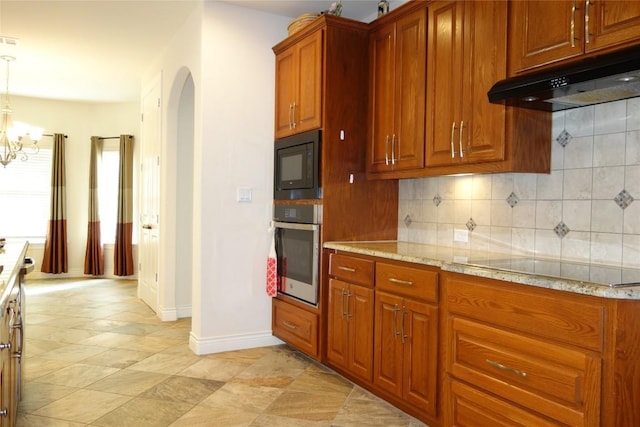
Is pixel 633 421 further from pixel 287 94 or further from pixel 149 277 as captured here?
pixel 149 277

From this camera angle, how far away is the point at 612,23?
5.88 ft

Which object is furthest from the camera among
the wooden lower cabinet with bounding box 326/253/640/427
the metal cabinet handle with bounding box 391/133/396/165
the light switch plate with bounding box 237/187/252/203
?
the light switch plate with bounding box 237/187/252/203

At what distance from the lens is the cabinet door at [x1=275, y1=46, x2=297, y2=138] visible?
349 centimetres

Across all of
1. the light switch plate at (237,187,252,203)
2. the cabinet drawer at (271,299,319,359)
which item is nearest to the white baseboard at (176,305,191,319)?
the cabinet drawer at (271,299,319,359)

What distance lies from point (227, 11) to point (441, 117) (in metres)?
1.96

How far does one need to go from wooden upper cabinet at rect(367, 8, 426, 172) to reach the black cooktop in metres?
0.88

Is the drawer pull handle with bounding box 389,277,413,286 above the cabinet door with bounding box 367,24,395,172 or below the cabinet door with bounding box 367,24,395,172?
below

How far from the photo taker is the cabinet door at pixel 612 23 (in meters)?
1.72

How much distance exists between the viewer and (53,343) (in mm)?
3836

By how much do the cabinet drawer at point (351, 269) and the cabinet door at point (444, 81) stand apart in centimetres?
69

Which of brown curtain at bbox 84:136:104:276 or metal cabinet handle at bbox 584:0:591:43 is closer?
metal cabinet handle at bbox 584:0:591:43

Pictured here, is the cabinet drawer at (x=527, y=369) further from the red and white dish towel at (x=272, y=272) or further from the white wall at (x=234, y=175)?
the white wall at (x=234, y=175)

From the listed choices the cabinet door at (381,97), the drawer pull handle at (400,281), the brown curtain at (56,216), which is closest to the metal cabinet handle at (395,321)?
the drawer pull handle at (400,281)

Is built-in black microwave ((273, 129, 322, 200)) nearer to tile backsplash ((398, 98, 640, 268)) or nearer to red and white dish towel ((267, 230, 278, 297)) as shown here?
red and white dish towel ((267, 230, 278, 297))
